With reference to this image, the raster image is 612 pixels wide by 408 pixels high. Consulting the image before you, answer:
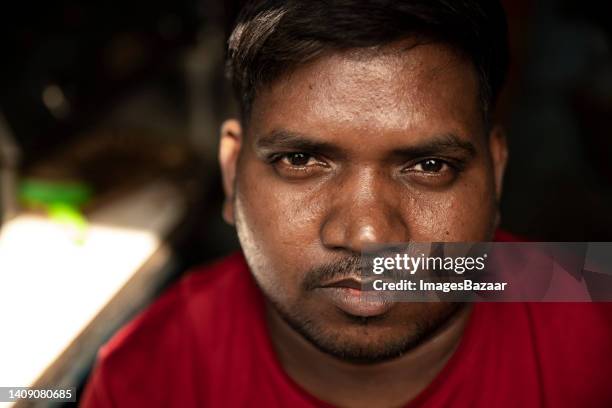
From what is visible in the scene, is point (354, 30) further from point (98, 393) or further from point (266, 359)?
point (98, 393)

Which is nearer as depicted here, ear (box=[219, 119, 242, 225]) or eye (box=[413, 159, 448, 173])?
eye (box=[413, 159, 448, 173])

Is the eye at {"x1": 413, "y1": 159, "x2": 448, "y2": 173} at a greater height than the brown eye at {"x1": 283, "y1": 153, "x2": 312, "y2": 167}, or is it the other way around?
the brown eye at {"x1": 283, "y1": 153, "x2": 312, "y2": 167}

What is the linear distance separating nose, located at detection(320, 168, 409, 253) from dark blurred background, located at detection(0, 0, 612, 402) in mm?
928

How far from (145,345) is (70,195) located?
87cm

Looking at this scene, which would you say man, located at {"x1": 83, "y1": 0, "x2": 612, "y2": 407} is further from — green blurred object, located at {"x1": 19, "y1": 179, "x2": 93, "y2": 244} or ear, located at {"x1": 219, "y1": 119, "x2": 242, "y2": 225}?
green blurred object, located at {"x1": 19, "y1": 179, "x2": 93, "y2": 244}

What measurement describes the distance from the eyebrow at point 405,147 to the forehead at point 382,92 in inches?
0.5

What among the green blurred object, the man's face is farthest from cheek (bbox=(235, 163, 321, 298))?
the green blurred object

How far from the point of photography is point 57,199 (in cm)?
192

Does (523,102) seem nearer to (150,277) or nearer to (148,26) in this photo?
(148,26)

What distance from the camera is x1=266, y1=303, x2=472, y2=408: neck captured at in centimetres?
109

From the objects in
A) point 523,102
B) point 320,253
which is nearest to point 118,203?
point 320,253

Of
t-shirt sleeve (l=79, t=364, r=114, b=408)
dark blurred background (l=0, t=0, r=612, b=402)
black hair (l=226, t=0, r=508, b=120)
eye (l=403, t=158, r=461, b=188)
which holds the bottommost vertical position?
t-shirt sleeve (l=79, t=364, r=114, b=408)

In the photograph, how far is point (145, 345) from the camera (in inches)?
48.9

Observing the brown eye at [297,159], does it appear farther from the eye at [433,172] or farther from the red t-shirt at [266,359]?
the red t-shirt at [266,359]
